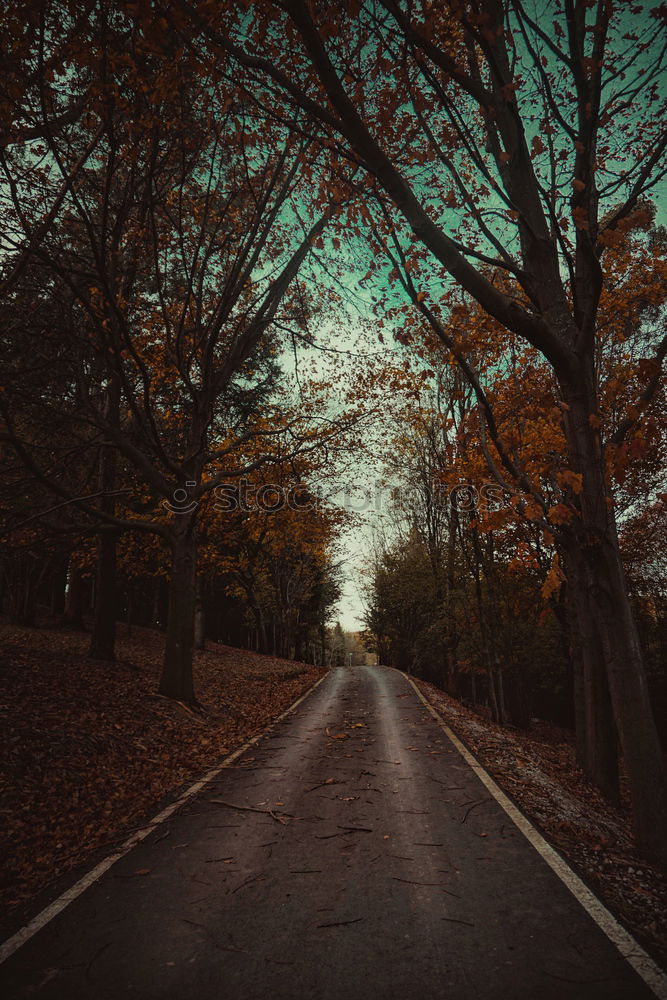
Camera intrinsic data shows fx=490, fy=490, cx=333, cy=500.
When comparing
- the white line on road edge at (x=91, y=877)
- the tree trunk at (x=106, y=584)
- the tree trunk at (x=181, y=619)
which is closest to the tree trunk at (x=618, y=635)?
the white line on road edge at (x=91, y=877)

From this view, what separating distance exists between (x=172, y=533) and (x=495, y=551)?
13.9 meters

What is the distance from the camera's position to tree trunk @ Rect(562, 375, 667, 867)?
4840 mm

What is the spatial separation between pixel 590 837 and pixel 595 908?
1.71m

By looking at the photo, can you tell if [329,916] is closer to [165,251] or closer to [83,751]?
[83,751]

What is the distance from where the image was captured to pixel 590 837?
194 inches

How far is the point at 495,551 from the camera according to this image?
796 inches

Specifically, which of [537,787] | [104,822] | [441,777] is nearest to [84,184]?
[104,822]

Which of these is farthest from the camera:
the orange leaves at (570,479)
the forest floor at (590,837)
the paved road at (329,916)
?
the orange leaves at (570,479)

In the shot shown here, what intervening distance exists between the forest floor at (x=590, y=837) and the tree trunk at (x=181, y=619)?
5.92 m

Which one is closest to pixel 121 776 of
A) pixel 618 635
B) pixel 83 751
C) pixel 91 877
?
pixel 83 751

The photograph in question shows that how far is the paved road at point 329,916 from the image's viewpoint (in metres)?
2.77

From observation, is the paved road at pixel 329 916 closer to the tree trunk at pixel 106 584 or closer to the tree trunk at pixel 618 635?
the tree trunk at pixel 618 635

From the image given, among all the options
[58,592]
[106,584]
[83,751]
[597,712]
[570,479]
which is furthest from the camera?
[58,592]

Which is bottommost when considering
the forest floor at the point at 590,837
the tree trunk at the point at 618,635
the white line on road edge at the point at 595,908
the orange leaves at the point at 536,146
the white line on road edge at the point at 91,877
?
the forest floor at the point at 590,837
